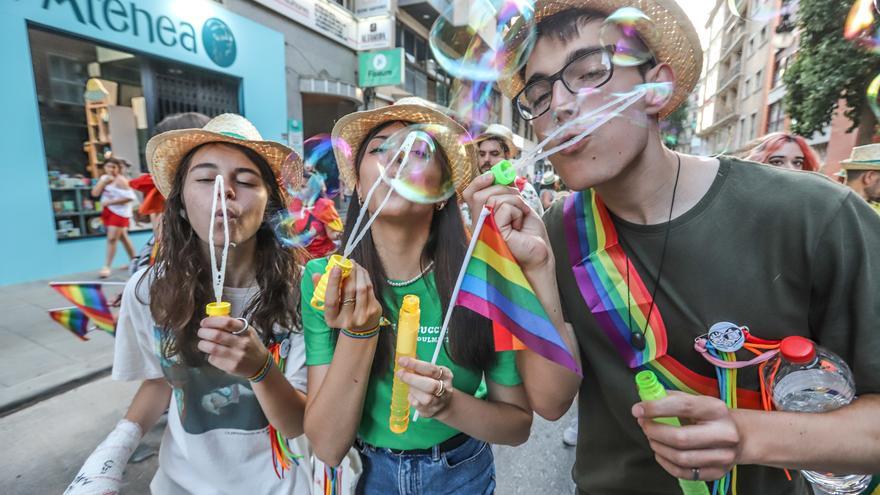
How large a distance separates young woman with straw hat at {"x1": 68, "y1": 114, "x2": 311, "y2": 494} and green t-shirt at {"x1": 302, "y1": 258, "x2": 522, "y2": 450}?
Answer: 0.57 feet

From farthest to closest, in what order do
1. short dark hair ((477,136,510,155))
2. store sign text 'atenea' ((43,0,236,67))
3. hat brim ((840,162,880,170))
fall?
1. store sign text 'atenea' ((43,0,236,67))
2. short dark hair ((477,136,510,155))
3. hat brim ((840,162,880,170))

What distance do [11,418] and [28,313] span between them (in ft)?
7.97

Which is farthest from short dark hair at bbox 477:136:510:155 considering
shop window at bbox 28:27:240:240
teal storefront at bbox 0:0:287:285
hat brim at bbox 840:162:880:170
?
shop window at bbox 28:27:240:240

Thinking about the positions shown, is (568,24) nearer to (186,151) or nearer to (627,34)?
(627,34)

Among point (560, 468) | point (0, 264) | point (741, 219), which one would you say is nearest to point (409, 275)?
point (741, 219)

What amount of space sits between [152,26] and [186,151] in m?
7.94

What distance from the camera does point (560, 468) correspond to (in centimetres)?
278

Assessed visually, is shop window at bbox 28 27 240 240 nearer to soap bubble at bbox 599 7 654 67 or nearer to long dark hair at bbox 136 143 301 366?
long dark hair at bbox 136 143 301 366

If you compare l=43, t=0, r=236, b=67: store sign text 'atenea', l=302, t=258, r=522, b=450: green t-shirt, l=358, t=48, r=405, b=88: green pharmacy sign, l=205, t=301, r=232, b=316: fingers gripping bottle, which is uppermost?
l=358, t=48, r=405, b=88: green pharmacy sign

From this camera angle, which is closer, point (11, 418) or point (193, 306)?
point (193, 306)

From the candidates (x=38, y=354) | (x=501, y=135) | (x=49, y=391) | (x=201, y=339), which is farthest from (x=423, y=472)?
(x=38, y=354)

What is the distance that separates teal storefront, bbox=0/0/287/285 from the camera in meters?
5.80

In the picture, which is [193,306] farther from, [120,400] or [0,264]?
[0,264]

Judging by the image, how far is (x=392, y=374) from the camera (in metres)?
1.35
